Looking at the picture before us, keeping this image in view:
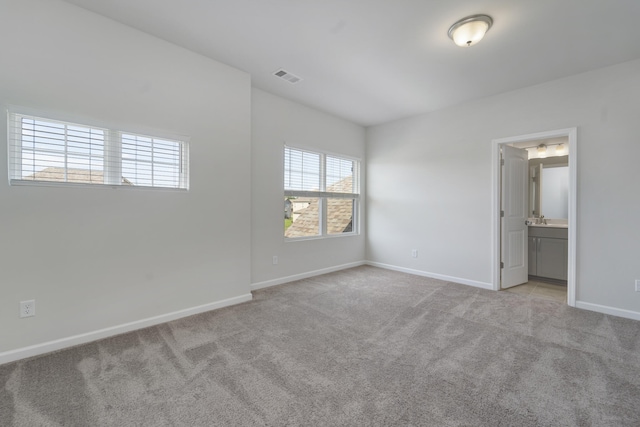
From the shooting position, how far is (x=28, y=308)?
2.13m

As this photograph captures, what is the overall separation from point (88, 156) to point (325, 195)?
3211 millimetres

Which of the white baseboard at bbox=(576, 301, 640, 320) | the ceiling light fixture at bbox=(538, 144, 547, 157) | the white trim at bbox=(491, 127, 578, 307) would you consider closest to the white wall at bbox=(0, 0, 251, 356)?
the white trim at bbox=(491, 127, 578, 307)

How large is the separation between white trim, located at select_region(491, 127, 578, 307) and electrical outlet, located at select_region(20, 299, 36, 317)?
5.11 metres

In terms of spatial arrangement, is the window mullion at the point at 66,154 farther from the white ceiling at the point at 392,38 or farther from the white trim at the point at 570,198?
the white trim at the point at 570,198

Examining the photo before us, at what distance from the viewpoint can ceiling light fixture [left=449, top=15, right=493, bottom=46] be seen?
2.28m

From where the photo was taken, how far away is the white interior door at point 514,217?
3955mm

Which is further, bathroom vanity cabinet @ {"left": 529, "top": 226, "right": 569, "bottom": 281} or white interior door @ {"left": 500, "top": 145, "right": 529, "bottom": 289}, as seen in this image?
bathroom vanity cabinet @ {"left": 529, "top": 226, "right": 569, "bottom": 281}

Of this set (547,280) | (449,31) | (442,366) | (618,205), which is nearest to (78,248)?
(442,366)

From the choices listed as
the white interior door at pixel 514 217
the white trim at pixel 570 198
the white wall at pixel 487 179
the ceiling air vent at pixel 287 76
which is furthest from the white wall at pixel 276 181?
the white interior door at pixel 514 217

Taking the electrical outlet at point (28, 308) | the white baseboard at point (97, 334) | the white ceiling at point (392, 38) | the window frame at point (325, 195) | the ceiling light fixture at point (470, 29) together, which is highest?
the white ceiling at point (392, 38)

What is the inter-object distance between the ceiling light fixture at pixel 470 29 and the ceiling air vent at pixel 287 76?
5.90 feet

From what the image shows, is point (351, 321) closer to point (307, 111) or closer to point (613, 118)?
point (307, 111)

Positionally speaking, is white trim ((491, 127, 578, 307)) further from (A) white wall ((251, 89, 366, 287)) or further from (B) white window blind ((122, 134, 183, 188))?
(B) white window blind ((122, 134, 183, 188))

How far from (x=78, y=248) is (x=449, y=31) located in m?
3.79
